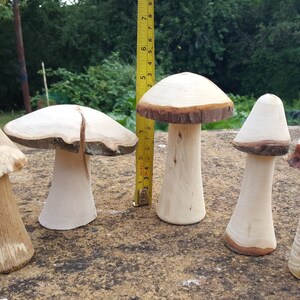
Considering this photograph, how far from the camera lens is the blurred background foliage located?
→ 6.80 meters

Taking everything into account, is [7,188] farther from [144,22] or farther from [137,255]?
[144,22]

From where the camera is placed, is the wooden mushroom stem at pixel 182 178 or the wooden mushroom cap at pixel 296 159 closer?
the wooden mushroom cap at pixel 296 159

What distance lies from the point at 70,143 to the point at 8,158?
15 centimetres

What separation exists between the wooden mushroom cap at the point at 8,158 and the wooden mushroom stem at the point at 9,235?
0.22 ft

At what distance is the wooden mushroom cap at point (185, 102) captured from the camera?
43.6 inches

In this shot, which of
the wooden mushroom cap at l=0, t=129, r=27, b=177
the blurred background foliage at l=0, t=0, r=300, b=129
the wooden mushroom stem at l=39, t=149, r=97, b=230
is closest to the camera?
the wooden mushroom cap at l=0, t=129, r=27, b=177

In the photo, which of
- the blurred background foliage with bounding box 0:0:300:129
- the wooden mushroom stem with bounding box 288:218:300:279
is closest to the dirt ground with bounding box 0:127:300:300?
the wooden mushroom stem with bounding box 288:218:300:279

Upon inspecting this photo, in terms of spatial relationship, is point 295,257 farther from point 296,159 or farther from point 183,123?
point 183,123

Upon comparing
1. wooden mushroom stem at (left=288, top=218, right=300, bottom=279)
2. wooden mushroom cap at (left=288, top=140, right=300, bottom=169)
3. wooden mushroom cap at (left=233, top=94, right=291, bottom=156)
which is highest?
wooden mushroom cap at (left=233, top=94, right=291, bottom=156)

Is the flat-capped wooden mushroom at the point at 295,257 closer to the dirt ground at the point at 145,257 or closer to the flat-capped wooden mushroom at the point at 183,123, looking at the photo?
the dirt ground at the point at 145,257

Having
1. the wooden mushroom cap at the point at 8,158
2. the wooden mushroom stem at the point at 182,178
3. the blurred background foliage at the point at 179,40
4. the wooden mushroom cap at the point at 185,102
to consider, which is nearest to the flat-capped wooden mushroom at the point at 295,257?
the wooden mushroom cap at the point at 185,102

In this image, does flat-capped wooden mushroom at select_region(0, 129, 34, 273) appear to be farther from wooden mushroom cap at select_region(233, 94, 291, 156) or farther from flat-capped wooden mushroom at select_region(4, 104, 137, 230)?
wooden mushroom cap at select_region(233, 94, 291, 156)

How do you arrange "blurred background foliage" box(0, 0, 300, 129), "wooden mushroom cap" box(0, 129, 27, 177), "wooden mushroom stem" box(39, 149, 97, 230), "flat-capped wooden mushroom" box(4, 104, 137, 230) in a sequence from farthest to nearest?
"blurred background foliage" box(0, 0, 300, 129) → "wooden mushroom stem" box(39, 149, 97, 230) → "flat-capped wooden mushroom" box(4, 104, 137, 230) → "wooden mushroom cap" box(0, 129, 27, 177)

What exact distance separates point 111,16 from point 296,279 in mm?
6838
